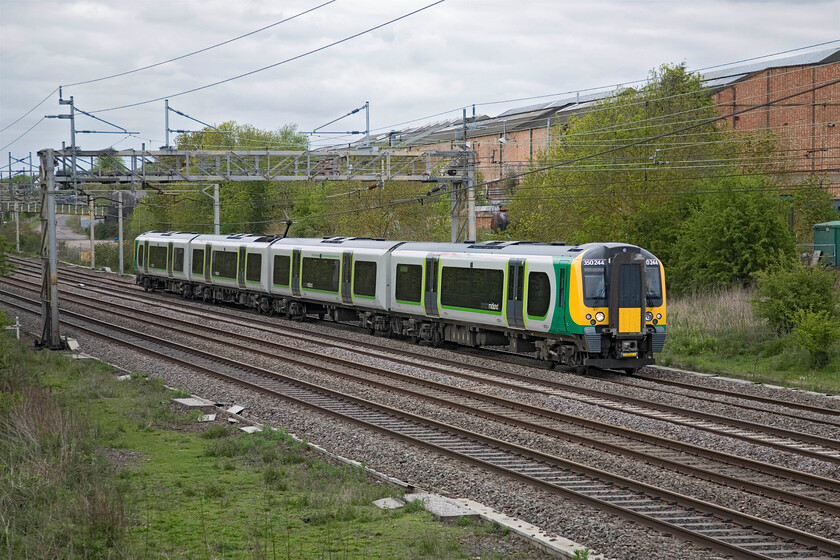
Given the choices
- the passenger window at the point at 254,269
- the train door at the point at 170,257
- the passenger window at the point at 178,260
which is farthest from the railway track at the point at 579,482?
the train door at the point at 170,257

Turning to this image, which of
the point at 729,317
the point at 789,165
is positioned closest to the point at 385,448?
the point at 729,317

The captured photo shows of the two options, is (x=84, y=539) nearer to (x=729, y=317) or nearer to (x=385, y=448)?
(x=385, y=448)

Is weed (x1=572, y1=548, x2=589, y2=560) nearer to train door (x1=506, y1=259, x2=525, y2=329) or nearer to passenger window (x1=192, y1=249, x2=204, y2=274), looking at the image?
train door (x1=506, y1=259, x2=525, y2=329)

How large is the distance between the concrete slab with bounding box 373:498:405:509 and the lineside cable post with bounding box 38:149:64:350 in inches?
640

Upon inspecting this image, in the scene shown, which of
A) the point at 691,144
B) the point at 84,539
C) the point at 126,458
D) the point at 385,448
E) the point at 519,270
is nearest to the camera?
the point at 84,539

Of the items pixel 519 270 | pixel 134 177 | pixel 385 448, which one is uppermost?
pixel 134 177

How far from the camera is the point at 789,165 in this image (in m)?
49.8

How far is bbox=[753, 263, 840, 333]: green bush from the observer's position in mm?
22203

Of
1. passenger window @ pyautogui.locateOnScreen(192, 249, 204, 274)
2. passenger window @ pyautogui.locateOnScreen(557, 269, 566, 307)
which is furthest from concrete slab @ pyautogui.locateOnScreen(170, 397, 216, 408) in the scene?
passenger window @ pyautogui.locateOnScreen(192, 249, 204, 274)

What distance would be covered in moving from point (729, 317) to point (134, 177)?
18.5 meters

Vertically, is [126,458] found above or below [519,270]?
below

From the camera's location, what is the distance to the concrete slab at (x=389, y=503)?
1016 centimetres

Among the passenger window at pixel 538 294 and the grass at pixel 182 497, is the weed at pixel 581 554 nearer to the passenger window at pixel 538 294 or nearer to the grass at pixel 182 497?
the grass at pixel 182 497

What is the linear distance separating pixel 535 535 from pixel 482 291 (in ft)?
44.9
